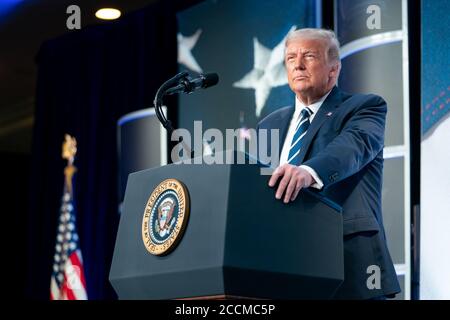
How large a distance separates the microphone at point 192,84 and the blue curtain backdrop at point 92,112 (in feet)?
10.4

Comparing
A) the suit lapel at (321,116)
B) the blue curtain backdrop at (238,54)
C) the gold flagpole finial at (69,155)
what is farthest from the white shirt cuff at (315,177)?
the gold flagpole finial at (69,155)

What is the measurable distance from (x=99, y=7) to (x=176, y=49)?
2.58 ft

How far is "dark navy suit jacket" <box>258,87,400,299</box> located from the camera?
2074 millimetres

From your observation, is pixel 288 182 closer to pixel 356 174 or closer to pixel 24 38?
pixel 356 174

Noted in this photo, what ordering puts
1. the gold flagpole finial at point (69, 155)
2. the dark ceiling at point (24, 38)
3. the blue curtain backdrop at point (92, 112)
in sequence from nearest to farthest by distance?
1. the blue curtain backdrop at point (92, 112)
2. the dark ceiling at point (24, 38)
3. the gold flagpole finial at point (69, 155)

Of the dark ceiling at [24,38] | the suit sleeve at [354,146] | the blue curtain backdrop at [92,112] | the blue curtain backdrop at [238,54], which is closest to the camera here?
the suit sleeve at [354,146]

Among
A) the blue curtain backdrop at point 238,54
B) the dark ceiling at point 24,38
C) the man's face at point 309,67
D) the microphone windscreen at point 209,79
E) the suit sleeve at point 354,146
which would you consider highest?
the dark ceiling at point 24,38

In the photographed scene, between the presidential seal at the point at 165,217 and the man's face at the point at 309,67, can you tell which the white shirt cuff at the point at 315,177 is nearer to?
the presidential seal at the point at 165,217

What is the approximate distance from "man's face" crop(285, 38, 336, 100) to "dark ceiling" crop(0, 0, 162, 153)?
142 inches

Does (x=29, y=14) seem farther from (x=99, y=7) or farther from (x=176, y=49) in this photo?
(x=176, y=49)

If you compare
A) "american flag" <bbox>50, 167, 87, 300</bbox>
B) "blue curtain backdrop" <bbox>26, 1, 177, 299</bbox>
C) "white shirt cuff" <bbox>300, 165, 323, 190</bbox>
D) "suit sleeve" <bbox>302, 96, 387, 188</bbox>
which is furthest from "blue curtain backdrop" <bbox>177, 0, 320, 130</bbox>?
"white shirt cuff" <bbox>300, 165, 323, 190</bbox>

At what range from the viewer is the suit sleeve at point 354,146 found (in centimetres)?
202

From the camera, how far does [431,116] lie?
11.6 feet
